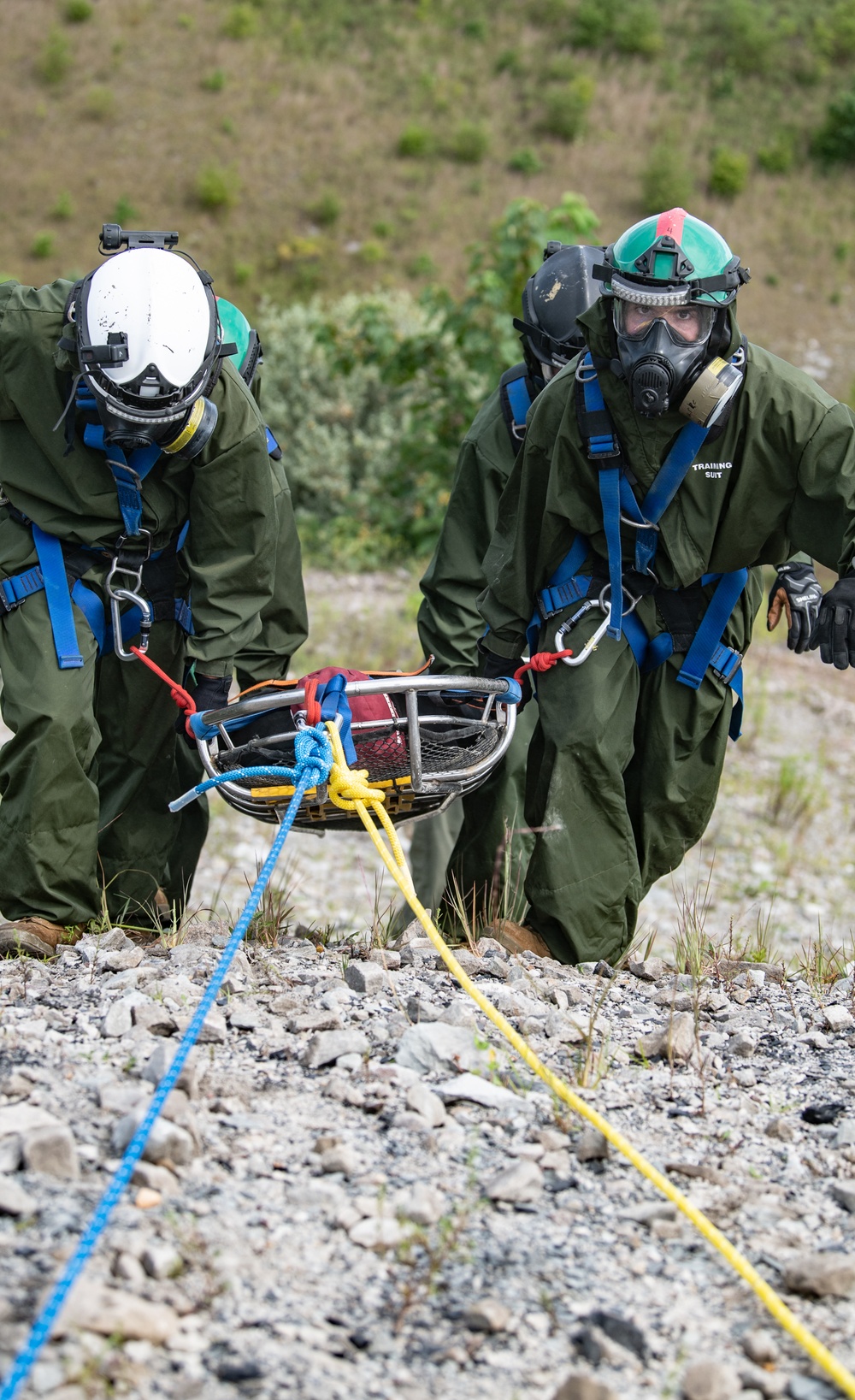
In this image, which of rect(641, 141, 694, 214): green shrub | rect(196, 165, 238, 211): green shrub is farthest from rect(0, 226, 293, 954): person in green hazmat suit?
rect(641, 141, 694, 214): green shrub

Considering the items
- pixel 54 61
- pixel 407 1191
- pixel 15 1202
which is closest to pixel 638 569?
pixel 407 1191

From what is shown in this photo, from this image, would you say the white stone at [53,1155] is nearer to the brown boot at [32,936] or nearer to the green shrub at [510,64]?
the brown boot at [32,936]

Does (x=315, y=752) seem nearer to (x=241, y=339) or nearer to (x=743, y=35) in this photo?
(x=241, y=339)

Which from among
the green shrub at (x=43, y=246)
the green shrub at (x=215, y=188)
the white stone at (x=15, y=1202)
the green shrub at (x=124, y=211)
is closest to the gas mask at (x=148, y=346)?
the white stone at (x=15, y=1202)

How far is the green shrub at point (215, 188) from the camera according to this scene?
3130 centimetres

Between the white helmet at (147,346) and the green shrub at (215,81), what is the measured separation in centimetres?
3510

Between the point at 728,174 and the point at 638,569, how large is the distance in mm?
34194

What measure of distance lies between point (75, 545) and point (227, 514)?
1.59 feet

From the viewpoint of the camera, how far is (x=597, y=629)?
391 centimetres

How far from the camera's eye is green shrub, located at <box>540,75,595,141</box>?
35438 millimetres

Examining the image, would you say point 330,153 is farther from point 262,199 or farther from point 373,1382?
point 373,1382

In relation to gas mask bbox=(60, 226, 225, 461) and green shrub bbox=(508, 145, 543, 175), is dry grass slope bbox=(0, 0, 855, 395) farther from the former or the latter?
gas mask bbox=(60, 226, 225, 461)

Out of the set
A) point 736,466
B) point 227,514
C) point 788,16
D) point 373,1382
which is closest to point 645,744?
point 736,466

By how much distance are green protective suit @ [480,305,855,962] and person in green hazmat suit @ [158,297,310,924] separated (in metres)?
0.95
